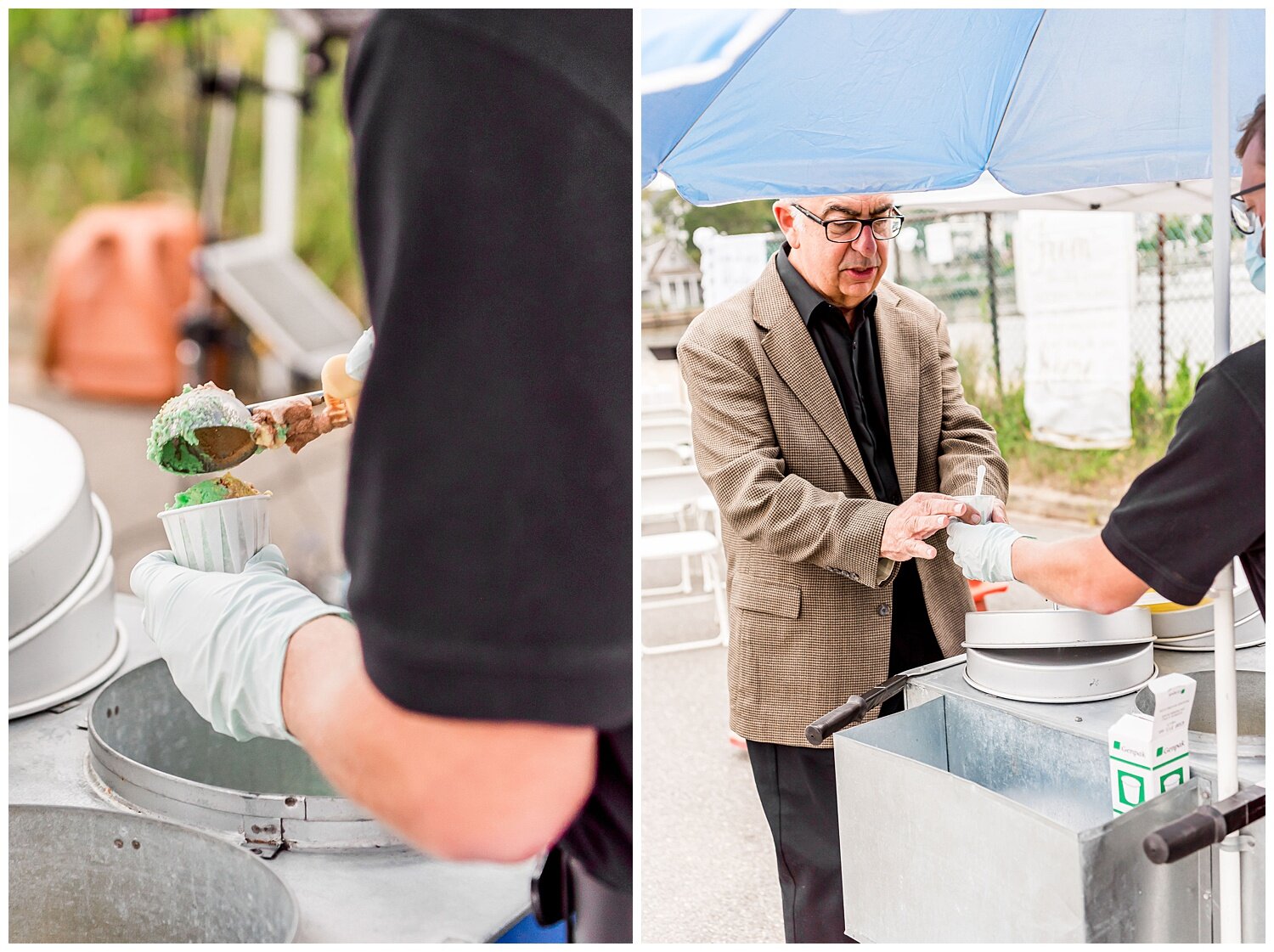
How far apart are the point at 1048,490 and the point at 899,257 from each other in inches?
93.4

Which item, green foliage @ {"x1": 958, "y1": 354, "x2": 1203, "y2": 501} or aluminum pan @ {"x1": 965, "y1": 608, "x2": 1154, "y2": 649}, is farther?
green foliage @ {"x1": 958, "y1": 354, "x2": 1203, "y2": 501}

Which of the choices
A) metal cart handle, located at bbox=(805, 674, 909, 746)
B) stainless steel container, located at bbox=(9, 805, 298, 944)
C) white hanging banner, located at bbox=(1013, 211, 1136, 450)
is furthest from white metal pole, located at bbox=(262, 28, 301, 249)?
white hanging banner, located at bbox=(1013, 211, 1136, 450)

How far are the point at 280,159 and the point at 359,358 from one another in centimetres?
27

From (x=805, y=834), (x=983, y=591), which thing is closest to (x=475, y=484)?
(x=805, y=834)

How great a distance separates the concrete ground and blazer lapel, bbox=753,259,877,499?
3.20ft

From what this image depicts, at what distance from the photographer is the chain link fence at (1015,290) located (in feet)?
20.8

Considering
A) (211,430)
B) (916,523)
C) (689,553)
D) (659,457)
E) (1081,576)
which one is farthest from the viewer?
(659,457)

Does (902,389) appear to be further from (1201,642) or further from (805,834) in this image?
(805,834)

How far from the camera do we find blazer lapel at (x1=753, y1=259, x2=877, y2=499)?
2.10 metres

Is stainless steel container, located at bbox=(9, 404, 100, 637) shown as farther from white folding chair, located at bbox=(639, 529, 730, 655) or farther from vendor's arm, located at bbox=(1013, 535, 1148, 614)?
white folding chair, located at bbox=(639, 529, 730, 655)

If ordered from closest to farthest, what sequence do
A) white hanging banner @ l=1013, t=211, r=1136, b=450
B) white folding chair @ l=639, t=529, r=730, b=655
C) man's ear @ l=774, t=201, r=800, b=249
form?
man's ear @ l=774, t=201, r=800, b=249
white folding chair @ l=639, t=529, r=730, b=655
white hanging banner @ l=1013, t=211, r=1136, b=450

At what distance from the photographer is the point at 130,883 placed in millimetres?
1494

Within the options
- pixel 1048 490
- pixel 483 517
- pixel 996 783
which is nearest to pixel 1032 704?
pixel 996 783

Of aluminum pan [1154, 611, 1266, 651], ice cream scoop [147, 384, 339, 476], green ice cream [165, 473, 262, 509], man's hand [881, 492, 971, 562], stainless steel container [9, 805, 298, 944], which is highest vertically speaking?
ice cream scoop [147, 384, 339, 476]
